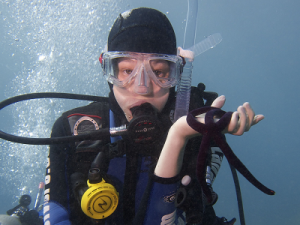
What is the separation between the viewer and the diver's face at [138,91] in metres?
1.79

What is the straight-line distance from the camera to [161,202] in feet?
4.82

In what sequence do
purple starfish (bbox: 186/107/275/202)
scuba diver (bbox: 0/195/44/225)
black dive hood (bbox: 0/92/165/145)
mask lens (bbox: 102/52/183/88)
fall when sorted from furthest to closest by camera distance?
scuba diver (bbox: 0/195/44/225) → mask lens (bbox: 102/52/183/88) → black dive hood (bbox: 0/92/165/145) → purple starfish (bbox: 186/107/275/202)

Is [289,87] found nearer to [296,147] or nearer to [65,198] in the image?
[296,147]

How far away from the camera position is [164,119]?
1.86 metres

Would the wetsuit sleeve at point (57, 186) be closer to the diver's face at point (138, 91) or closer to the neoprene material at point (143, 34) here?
the diver's face at point (138, 91)

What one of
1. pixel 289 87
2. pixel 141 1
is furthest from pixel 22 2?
pixel 289 87

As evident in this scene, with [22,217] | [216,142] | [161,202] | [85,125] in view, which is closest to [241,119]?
[216,142]

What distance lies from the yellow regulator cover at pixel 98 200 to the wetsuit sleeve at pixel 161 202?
0.96 feet

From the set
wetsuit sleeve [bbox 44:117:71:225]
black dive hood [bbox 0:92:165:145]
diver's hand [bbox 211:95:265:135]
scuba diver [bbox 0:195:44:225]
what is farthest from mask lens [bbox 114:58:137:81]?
scuba diver [bbox 0:195:44:225]

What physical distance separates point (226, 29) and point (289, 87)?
125 feet

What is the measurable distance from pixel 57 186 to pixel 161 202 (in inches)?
38.6

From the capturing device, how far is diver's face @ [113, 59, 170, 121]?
1791mm

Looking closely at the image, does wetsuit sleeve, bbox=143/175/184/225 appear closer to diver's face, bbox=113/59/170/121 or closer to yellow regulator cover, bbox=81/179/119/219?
yellow regulator cover, bbox=81/179/119/219

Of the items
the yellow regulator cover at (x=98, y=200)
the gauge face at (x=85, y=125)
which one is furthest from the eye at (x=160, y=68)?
the yellow regulator cover at (x=98, y=200)
